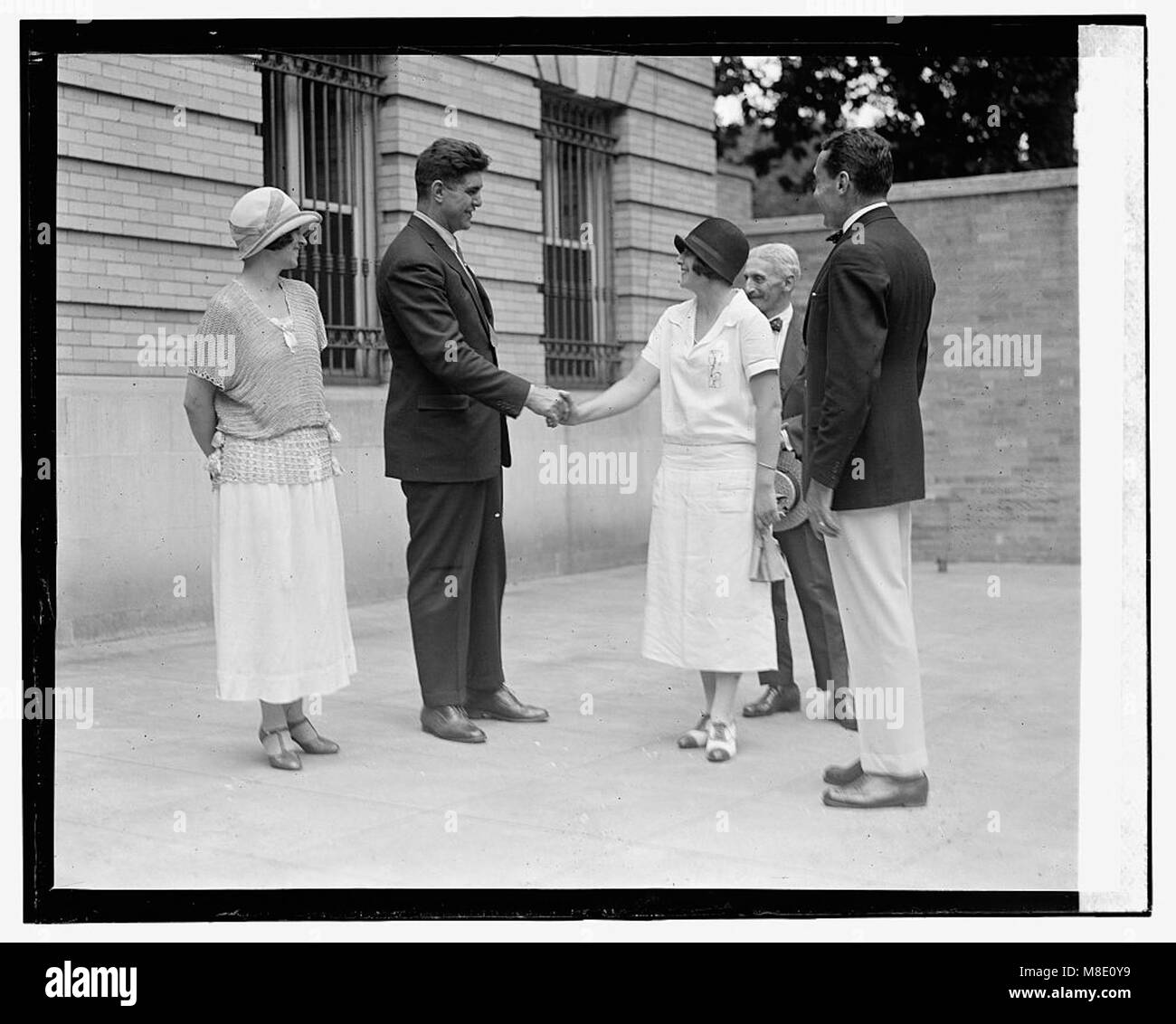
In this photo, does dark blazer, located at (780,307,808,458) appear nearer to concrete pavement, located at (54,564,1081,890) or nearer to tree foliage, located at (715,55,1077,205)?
concrete pavement, located at (54,564,1081,890)

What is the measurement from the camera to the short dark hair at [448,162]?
5.88m

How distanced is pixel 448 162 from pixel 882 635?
8.13 feet

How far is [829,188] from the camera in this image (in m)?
5.08

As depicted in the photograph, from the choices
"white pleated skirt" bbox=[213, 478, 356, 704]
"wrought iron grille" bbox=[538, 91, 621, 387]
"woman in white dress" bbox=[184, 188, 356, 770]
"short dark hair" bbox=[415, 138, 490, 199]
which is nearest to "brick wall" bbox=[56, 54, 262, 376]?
"short dark hair" bbox=[415, 138, 490, 199]

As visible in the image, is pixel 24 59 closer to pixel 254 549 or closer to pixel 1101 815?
pixel 254 549

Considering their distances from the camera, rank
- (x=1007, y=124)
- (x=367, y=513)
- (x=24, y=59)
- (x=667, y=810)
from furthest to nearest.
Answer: (x=1007, y=124), (x=367, y=513), (x=667, y=810), (x=24, y=59)

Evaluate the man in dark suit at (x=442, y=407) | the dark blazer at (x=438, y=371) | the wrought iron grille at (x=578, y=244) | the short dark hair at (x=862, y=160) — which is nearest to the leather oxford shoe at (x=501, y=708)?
the man in dark suit at (x=442, y=407)

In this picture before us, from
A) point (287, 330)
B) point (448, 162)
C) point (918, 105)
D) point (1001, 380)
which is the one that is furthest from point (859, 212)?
point (918, 105)

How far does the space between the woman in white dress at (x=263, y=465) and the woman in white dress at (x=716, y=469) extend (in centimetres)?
130

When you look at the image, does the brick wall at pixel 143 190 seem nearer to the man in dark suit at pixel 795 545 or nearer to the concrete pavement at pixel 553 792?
the concrete pavement at pixel 553 792

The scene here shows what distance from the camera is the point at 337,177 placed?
948 centimetres
